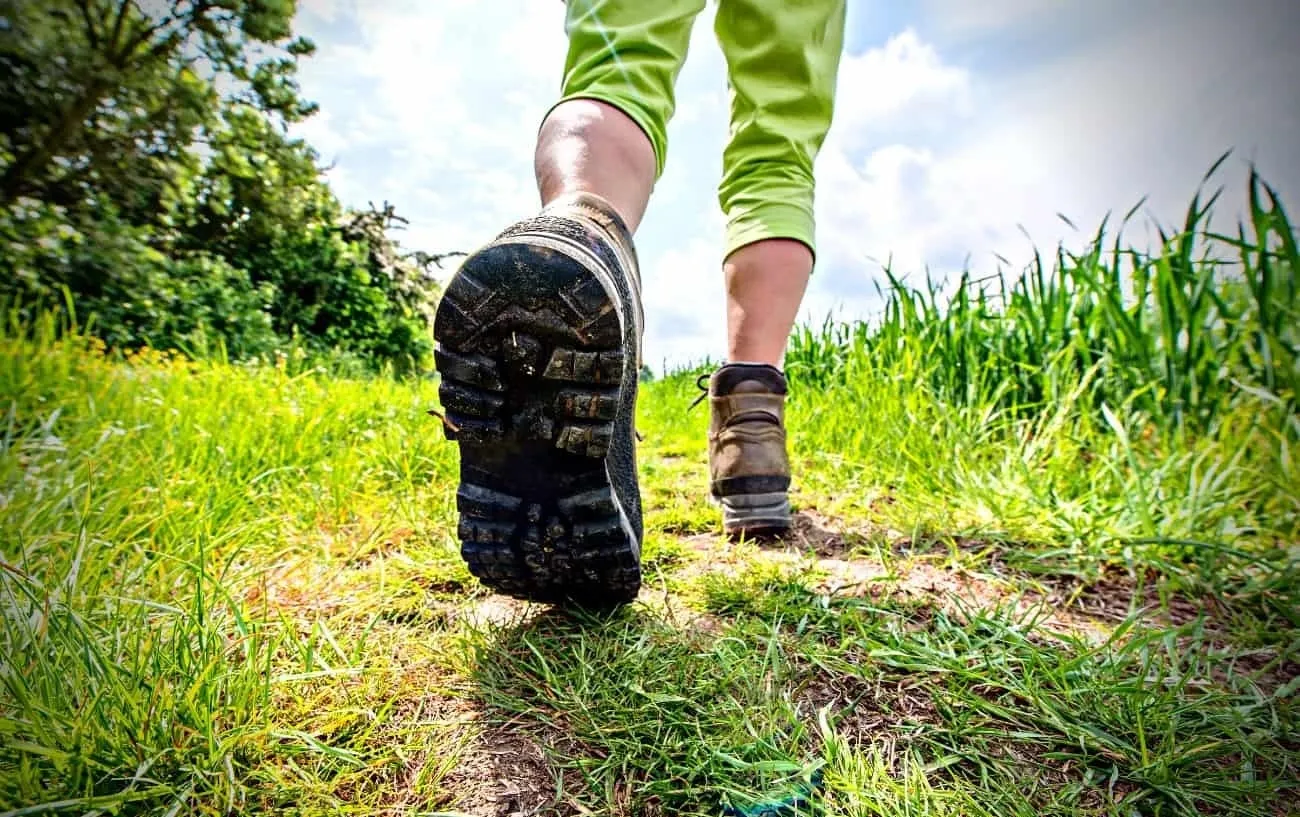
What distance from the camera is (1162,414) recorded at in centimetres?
164

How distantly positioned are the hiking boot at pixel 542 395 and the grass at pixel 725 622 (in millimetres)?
150

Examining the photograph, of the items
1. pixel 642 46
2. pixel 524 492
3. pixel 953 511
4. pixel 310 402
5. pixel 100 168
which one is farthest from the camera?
pixel 100 168

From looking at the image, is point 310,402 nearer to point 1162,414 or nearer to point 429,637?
point 429,637

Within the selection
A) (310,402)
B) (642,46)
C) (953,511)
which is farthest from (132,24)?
(953,511)

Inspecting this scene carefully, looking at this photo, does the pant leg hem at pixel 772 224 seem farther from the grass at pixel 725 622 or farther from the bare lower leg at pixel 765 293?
the grass at pixel 725 622

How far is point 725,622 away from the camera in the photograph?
0.96m

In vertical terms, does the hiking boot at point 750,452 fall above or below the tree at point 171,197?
below

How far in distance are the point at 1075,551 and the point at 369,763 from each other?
1.21 metres

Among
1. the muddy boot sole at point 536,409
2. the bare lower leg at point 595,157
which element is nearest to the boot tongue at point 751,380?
the bare lower leg at point 595,157

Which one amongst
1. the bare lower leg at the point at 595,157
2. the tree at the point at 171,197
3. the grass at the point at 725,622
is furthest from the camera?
the tree at the point at 171,197

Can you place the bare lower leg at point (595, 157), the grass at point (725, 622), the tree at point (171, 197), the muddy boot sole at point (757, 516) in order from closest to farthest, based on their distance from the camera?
the grass at point (725, 622) → the bare lower leg at point (595, 157) → the muddy boot sole at point (757, 516) → the tree at point (171, 197)

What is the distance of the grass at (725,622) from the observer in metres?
0.63

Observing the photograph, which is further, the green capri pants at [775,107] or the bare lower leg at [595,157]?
the green capri pants at [775,107]

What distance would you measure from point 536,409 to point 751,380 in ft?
2.43
